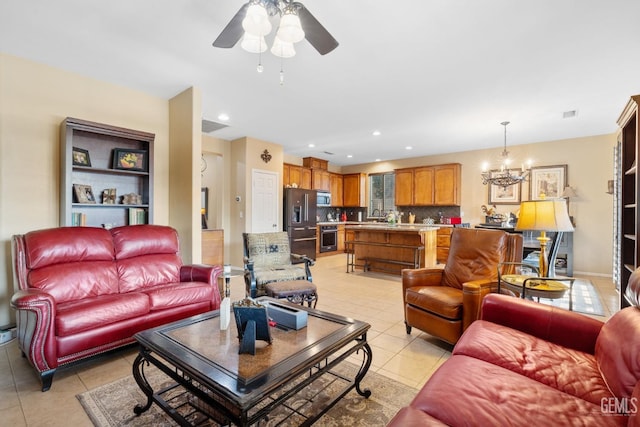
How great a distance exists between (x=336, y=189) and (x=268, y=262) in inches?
215

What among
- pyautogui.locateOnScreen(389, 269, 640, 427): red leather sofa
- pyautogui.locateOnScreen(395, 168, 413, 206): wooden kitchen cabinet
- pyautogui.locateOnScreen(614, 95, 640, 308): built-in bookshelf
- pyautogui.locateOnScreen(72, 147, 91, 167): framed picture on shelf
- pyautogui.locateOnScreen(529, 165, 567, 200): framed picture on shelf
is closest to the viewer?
pyautogui.locateOnScreen(389, 269, 640, 427): red leather sofa

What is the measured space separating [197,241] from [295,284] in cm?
151

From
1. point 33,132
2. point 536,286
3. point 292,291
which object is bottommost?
point 292,291

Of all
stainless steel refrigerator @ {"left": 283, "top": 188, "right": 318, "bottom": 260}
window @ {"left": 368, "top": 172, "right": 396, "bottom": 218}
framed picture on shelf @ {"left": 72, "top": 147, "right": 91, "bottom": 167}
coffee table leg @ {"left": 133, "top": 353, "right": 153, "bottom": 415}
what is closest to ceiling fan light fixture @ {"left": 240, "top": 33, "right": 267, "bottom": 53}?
coffee table leg @ {"left": 133, "top": 353, "right": 153, "bottom": 415}

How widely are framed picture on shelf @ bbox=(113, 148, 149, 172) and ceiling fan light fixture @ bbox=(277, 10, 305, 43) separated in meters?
2.76

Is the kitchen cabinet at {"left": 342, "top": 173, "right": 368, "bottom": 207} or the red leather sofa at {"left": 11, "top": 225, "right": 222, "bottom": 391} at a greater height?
the kitchen cabinet at {"left": 342, "top": 173, "right": 368, "bottom": 207}

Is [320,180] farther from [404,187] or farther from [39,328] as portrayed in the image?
[39,328]

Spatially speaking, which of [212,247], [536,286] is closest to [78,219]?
[212,247]

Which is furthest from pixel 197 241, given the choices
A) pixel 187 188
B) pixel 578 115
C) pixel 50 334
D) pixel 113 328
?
pixel 578 115

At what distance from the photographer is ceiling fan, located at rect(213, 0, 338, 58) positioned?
5.62 ft

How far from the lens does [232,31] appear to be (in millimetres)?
1930

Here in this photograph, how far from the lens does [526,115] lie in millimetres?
4449

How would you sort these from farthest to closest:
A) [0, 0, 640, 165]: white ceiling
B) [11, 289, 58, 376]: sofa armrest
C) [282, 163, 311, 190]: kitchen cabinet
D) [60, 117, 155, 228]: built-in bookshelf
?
[282, 163, 311, 190]: kitchen cabinet, [60, 117, 155, 228]: built-in bookshelf, [0, 0, 640, 165]: white ceiling, [11, 289, 58, 376]: sofa armrest

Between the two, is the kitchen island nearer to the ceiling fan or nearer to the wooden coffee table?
the wooden coffee table
